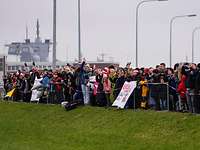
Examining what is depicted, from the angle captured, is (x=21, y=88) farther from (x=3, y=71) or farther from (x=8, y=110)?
(x=3, y=71)

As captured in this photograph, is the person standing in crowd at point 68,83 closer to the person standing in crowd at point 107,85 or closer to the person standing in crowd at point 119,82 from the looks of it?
the person standing in crowd at point 107,85

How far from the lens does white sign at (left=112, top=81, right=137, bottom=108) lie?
2422cm

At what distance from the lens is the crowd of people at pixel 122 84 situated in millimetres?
21109

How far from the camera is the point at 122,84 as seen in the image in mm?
25141

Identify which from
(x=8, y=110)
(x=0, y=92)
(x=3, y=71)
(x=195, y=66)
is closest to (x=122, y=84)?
(x=195, y=66)

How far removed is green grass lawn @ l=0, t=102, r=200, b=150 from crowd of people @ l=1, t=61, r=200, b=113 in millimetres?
840

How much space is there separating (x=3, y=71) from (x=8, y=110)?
17841 millimetres

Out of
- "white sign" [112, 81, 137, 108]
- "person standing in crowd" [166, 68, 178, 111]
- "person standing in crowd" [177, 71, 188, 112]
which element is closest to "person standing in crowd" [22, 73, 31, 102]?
"white sign" [112, 81, 137, 108]

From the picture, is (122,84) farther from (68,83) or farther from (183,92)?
(183,92)

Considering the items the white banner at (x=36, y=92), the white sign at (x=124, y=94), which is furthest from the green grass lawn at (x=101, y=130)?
the white banner at (x=36, y=92)

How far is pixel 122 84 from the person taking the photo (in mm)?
25141

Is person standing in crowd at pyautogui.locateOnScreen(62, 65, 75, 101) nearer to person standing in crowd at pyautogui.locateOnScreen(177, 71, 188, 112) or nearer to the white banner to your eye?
the white banner

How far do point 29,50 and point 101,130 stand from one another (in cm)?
14145

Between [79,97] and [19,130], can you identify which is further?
[79,97]
